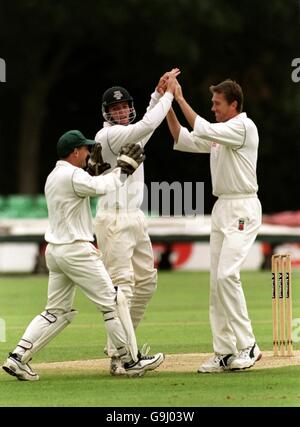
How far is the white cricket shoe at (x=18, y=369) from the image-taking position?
1054cm

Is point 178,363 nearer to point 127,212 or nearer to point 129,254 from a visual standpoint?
point 129,254

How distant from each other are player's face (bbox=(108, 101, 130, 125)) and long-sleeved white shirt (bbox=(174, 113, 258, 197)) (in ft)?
Answer: 1.89

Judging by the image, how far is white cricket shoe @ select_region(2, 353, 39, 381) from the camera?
34.6 feet

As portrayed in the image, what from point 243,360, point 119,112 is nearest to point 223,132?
point 119,112

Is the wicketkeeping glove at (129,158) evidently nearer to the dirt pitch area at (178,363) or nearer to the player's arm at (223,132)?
the player's arm at (223,132)

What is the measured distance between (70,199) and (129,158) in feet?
1.76

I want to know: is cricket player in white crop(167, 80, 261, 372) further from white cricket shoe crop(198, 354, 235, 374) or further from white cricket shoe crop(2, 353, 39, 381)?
white cricket shoe crop(2, 353, 39, 381)

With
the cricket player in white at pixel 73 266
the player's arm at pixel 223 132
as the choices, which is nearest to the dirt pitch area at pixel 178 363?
the cricket player in white at pixel 73 266

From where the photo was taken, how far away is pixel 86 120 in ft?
111

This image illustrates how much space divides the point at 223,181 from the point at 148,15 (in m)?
24.1

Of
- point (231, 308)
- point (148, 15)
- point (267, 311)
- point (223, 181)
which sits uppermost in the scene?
point (148, 15)
